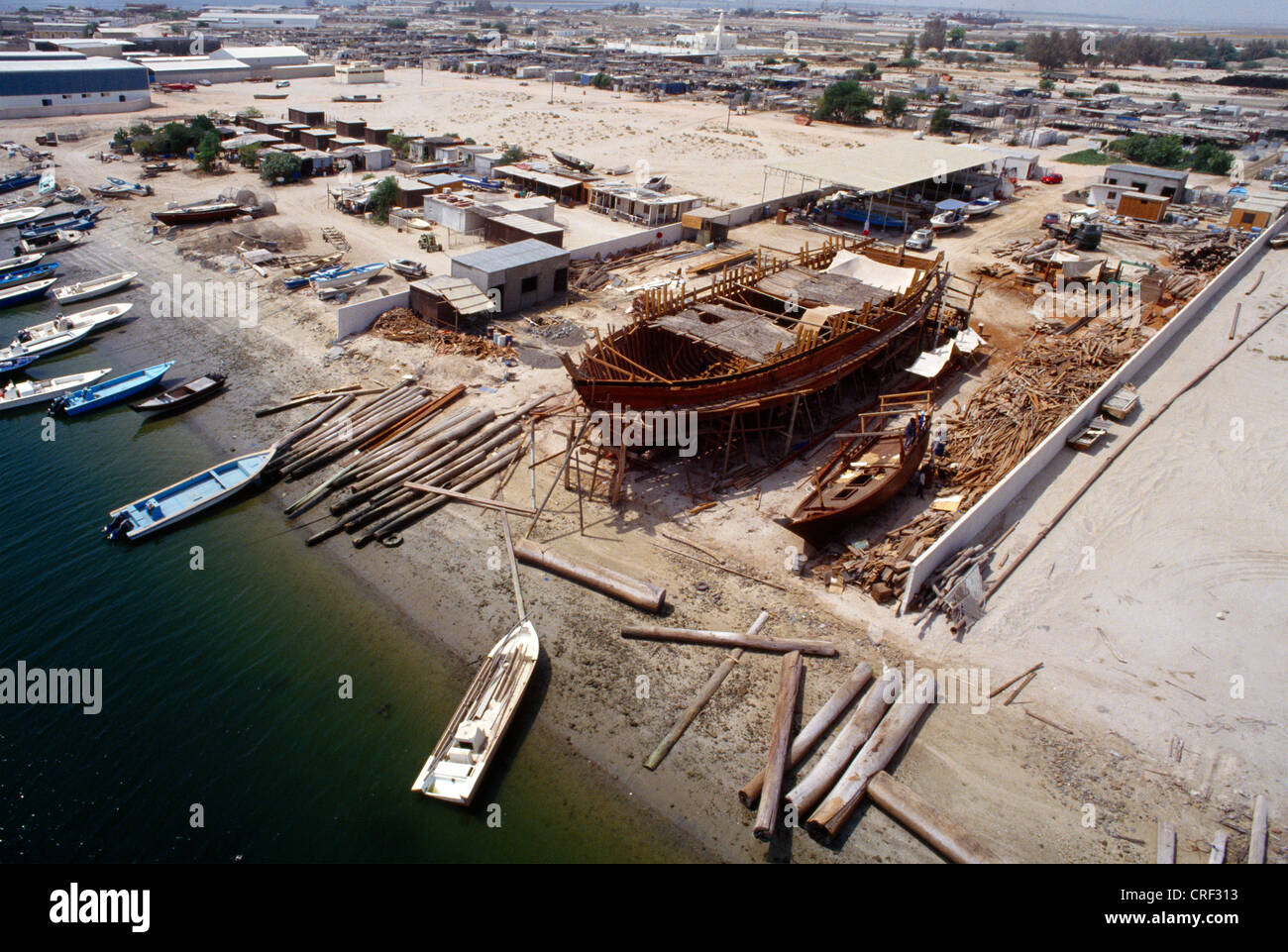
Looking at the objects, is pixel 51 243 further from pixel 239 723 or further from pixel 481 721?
pixel 481 721

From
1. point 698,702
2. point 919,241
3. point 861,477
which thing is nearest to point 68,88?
point 919,241

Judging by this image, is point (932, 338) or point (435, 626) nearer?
point (435, 626)

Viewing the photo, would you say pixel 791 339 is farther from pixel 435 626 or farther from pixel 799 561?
pixel 435 626

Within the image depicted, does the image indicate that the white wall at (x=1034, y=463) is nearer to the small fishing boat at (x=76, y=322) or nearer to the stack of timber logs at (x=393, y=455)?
the stack of timber logs at (x=393, y=455)

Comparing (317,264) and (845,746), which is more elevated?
(317,264)

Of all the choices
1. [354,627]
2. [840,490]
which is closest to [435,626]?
[354,627]
